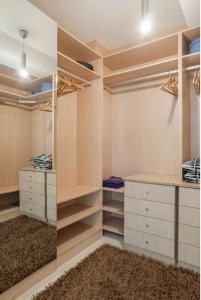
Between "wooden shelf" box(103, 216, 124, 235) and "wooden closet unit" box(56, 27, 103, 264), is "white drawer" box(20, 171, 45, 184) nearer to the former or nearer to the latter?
"wooden closet unit" box(56, 27, 103, 264)

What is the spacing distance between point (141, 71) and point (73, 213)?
6.16 ft

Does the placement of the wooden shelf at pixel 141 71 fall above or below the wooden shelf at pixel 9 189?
above

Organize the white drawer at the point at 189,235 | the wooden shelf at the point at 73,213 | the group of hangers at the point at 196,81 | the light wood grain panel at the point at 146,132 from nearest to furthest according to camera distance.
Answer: the white drawer at the point at 189,235 → the group of hangers at the point at 196,81 → the wooden shelf at the point at 73,213 → the light wood grain panel at the point at 146,132

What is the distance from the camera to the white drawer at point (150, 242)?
1.88 m

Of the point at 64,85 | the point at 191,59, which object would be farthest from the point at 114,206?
the point at 191,59

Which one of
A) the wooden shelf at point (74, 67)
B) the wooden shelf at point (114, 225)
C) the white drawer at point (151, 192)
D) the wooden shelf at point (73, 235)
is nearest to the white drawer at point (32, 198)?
the wooden shelf at point (73, 235)

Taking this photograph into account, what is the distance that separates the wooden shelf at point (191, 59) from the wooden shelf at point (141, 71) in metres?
0.09

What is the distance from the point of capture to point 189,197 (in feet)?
5.83

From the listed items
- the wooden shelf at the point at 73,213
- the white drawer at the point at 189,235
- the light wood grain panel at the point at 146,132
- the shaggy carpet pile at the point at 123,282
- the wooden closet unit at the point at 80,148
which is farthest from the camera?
the light wood grain panel at the point at 146,132

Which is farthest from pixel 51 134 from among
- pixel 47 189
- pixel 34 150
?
pixel 47 189

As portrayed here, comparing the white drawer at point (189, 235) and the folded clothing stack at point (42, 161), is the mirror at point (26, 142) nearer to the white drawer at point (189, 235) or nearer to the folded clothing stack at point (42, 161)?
the folded clothing stack at point (42, 161)

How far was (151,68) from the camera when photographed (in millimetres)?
2297

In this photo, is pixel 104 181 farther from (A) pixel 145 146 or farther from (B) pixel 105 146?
(A) pixel 145 146

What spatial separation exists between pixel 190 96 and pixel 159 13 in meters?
0.94
